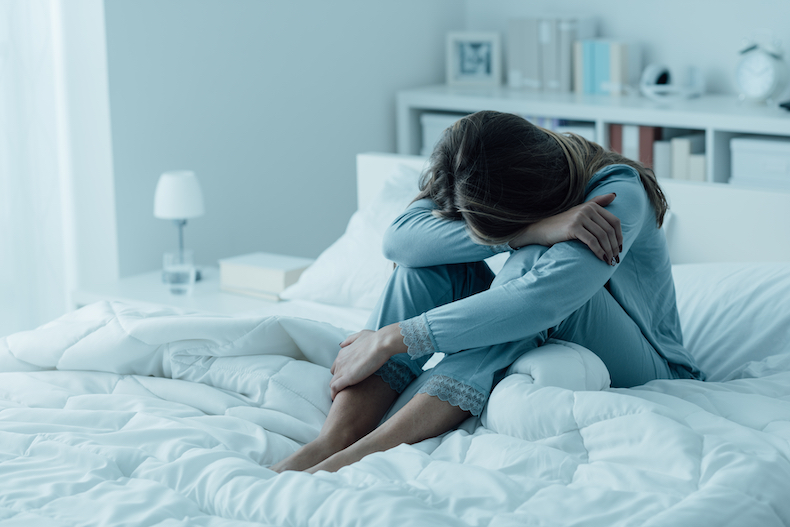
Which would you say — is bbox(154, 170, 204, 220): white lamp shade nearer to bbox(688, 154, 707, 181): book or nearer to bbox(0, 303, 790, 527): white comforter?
bbox(0, 303, 790, 527): white comforter

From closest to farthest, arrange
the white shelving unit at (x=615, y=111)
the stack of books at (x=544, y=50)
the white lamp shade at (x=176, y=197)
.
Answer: the white lamp shade at (x=176, y=197) < the white shelving unit at (x=615, y=111) < the stack of books at (x=544, y=50)

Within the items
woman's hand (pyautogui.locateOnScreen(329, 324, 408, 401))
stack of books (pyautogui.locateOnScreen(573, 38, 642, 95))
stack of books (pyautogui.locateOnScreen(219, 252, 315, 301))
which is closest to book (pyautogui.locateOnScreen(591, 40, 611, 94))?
stack of books (pyautogui.locateOnScreen(573, 38, 642, 95))

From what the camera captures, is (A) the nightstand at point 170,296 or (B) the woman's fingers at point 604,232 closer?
(B) the woman's fingers at point 604,232

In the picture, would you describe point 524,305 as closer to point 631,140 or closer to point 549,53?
point 631,140

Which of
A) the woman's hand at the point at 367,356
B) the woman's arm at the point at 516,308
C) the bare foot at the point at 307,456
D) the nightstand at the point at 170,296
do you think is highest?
the woman's arm at the point at 516,308

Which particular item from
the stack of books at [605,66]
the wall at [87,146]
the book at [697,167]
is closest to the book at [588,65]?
the stack of books at [605,66]

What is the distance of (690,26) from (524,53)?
59 cm

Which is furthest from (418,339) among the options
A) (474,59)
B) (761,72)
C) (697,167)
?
(474,59)

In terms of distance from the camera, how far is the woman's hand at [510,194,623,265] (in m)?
1.16

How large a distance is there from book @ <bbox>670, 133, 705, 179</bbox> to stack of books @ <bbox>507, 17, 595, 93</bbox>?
607 millimetres

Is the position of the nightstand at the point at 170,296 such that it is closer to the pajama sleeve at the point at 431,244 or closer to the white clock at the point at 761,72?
the pajama sleeve at the point at 431,244

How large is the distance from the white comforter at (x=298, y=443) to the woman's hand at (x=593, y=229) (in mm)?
204

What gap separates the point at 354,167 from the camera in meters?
3.20

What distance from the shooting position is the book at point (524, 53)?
3.23 metres
